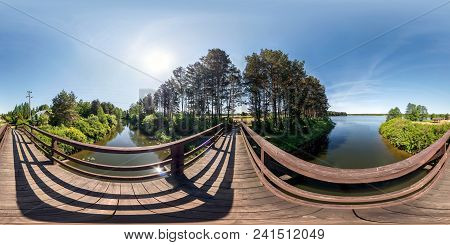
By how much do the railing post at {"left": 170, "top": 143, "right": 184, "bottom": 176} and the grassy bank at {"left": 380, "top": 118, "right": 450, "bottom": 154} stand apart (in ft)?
14.8

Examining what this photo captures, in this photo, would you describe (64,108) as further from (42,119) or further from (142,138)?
(142,138)

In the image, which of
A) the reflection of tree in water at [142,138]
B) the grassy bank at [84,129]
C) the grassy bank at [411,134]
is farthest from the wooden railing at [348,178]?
the reflection of tree in water at [142,138]

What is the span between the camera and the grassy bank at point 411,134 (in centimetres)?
369

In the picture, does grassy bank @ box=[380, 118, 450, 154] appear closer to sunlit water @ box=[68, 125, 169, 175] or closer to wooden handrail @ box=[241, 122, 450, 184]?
wooden handrail @ box=[241, 122, 450, 184]

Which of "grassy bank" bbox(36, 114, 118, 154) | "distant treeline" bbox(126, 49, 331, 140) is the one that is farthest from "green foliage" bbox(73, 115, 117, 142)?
"distant treeline" bbox(126, 49, 331, 140)

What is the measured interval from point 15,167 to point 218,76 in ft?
13.7

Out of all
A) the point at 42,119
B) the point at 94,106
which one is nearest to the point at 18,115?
the point at 42,119

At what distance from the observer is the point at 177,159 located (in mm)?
2039

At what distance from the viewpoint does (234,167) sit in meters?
2.60

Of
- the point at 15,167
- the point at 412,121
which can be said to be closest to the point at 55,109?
the point at 15,167

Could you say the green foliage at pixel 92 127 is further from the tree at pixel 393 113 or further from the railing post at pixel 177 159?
the tree at pixel 393 113

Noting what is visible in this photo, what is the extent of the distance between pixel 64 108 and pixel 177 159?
372cm

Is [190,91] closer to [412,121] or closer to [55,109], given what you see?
[55,109]

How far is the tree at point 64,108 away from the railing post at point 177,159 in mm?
3494
